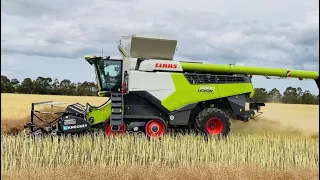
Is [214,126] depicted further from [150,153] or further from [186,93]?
[150,153]

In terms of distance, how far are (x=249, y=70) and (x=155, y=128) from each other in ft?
10.0

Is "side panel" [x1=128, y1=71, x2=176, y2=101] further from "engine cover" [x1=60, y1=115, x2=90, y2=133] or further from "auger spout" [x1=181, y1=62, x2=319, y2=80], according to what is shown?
"engine cover" [x1=60, y1=115, x2=90, y2=133]

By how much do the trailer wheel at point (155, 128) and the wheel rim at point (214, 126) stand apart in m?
1.12

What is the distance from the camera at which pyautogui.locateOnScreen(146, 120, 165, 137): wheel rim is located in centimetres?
949

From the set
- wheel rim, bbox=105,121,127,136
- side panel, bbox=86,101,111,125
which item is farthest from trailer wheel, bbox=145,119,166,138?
side panel, bbox=86,101,111,125

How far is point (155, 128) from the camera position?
9.52m

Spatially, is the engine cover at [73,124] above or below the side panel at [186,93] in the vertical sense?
below

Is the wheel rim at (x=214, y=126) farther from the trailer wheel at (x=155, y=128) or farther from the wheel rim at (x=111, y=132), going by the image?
the wheel rim at (x=111, y=132)

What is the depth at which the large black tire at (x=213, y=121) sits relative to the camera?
9664 mm

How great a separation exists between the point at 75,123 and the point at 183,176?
4.28 metres

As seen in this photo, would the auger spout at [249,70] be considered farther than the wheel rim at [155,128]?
Yes

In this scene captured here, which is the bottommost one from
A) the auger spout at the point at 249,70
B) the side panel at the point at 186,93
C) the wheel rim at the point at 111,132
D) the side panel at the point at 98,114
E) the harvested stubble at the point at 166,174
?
the harvested stubble at the point at 166,174

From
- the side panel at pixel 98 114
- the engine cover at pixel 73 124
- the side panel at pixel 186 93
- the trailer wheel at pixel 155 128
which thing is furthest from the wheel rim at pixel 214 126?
the engine cover at pixel 73 124

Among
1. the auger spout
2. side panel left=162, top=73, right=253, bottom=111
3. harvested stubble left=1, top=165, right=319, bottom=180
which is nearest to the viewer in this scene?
harvested stubble left=1, top=165, right=319, bottom=180
